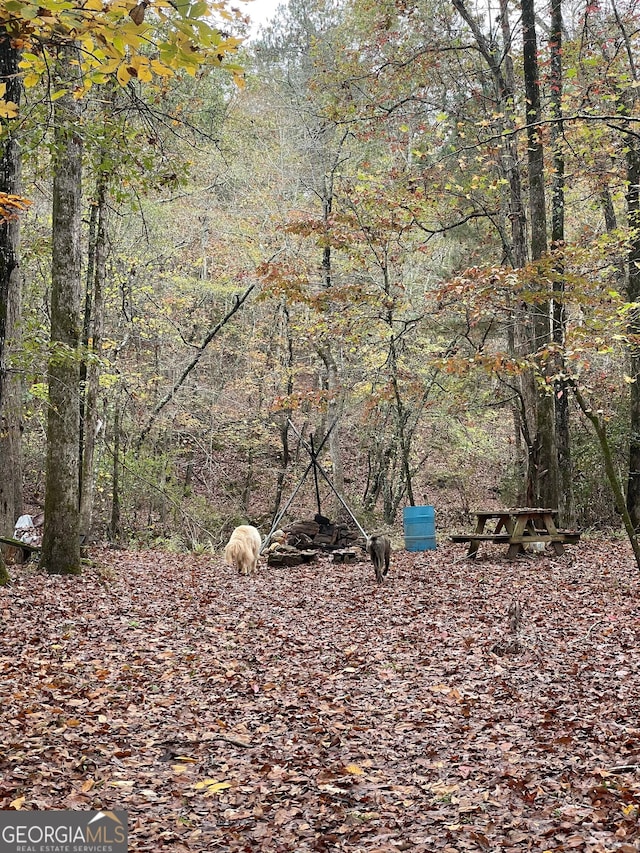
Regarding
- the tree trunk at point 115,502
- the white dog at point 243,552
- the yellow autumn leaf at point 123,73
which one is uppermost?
the yellow autumn leaf at point 123,73

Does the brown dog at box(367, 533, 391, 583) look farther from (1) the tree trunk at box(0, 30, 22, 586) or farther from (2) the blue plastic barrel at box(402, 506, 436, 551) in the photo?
(1) the tree trunk at box(0, 30, 22, 586)

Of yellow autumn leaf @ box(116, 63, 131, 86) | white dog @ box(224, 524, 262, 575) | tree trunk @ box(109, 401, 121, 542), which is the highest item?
yellow autumn leaf @ box(116, 63, 131, 86)

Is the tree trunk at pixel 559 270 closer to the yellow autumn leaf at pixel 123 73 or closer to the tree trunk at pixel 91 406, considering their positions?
the tree trunk at pixel 91 406

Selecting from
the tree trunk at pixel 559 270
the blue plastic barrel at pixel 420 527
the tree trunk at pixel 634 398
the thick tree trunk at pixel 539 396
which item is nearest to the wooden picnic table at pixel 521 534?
the thick tree trunk at pixel 539 396

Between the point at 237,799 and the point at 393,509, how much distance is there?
1574cm

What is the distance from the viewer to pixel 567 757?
4566 millimetres

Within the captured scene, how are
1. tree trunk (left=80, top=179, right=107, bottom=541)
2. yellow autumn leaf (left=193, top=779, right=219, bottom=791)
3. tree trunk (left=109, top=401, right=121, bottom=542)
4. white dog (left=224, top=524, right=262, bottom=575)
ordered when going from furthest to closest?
tree trunk (left=109, top=401, right=121, bottom=542)
tree trunk (left=80, top=179, right=107, bottom=541)
white dog (left=224, top=524, right=262, bottom=575)
yellow autumn leaf (left=193, top=779, right=219, bottom=791)

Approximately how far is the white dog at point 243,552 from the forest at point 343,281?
104 inches

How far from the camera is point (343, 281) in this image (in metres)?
19.3

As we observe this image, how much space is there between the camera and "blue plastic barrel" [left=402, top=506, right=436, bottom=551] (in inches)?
563

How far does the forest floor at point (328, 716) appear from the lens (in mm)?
3844

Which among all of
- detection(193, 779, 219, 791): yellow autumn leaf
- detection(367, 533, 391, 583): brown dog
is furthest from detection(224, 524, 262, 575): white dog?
detection(193, 779, 219, 791): yellow autumn leaf

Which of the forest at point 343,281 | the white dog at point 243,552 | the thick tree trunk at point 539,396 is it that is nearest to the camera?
the forest at point 343,281

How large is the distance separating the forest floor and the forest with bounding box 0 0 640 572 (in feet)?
8.73
